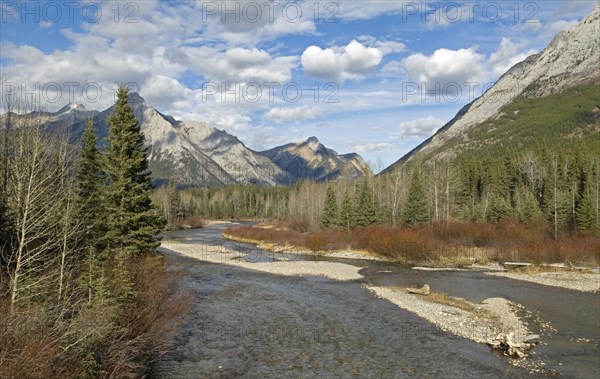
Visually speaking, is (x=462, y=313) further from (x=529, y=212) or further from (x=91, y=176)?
(x=529, y=212)

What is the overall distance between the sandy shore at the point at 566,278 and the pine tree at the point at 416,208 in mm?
27071

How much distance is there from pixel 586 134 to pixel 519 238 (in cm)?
12670

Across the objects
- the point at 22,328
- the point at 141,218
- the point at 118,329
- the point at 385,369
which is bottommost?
the point at 385,369

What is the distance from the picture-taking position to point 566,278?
39.9 meters

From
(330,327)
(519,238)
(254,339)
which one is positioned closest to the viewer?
(254,339)

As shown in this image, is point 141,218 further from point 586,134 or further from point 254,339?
point 586,134

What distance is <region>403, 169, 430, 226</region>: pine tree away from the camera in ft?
231

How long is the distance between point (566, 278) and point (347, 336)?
2748cm

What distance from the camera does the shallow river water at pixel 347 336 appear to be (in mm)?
18328

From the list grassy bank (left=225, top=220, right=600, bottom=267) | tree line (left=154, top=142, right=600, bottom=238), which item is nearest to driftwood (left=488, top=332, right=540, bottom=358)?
grassy bank (left=225, top=220, right=600, bottom=267)

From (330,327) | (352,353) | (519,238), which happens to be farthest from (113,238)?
(519,238)

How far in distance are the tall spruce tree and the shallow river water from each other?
588 cm

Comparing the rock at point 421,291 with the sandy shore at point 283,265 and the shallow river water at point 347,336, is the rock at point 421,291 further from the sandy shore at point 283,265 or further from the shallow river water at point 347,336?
the sandy shore at point 283,265

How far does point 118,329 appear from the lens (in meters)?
15.4
